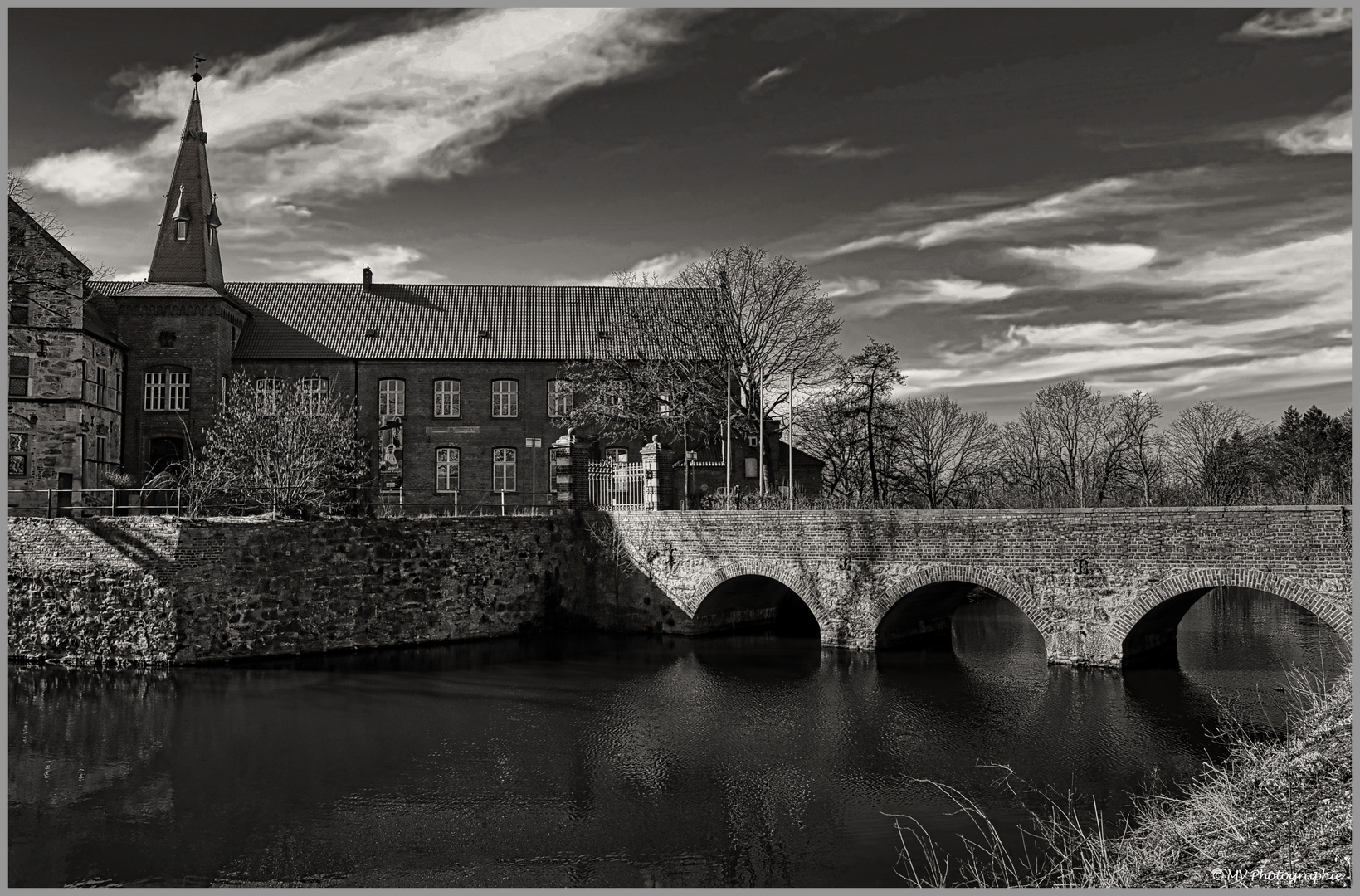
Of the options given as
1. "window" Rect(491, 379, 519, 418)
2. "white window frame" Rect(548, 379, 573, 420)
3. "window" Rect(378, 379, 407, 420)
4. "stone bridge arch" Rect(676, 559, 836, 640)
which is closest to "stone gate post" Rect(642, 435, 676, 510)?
"stone bridge arch" Rect(676, 559, 836, 640)

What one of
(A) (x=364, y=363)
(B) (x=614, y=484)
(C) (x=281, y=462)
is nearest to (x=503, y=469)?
(A) (x=364, y=363)

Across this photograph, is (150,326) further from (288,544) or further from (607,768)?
(607,768)

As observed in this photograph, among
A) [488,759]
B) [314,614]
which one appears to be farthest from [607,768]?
[314,614]

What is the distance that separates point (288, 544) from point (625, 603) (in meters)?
7.10

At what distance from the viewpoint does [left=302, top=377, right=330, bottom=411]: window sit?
28.1 m

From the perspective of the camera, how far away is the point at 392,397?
30.8 m

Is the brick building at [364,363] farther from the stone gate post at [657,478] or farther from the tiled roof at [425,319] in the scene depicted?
the stone gate post at [657,478]

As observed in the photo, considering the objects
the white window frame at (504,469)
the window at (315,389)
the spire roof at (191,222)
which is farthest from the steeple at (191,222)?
the white window frame at (504,469)

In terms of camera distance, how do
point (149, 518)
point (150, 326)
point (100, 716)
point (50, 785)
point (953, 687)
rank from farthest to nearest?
point (150, 326), point (149, 518), point (953, 687), point (100, 716), point (50, 785)

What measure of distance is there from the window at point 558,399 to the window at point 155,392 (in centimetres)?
1178

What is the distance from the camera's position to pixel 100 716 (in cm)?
1355

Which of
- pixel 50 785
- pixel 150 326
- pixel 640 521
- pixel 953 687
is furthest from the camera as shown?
pixel 150 326

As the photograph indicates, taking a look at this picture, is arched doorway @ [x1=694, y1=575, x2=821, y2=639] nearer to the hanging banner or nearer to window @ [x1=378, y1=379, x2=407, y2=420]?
the hanging banner

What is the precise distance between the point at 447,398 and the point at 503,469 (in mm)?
2975
